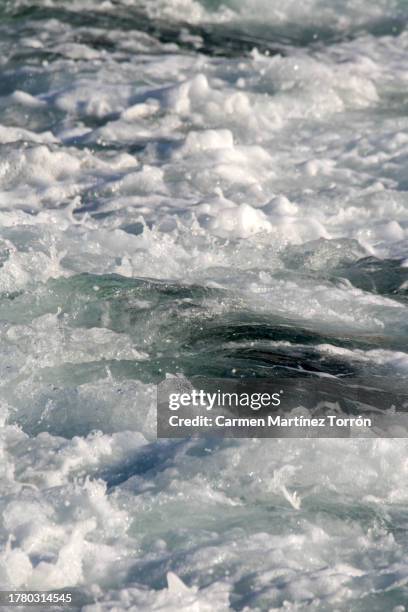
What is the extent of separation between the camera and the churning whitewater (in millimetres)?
3494

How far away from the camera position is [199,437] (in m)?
4.11

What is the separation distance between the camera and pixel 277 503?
3.74 metres

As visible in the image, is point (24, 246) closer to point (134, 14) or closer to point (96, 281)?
point (96, 281)

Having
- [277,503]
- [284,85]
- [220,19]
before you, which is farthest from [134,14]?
[277,503]

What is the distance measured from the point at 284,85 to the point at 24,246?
3.87 metres

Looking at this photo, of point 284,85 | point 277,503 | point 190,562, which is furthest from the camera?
point 284,85

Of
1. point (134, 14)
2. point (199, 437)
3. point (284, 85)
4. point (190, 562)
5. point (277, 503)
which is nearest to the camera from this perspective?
point (190, 562)

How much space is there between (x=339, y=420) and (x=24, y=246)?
2156 mm

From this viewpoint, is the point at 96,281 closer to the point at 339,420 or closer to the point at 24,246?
the point at 24,246

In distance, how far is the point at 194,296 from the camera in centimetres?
519

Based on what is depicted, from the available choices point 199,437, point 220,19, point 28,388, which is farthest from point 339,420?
point 220,19

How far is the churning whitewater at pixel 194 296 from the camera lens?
11.5 feet

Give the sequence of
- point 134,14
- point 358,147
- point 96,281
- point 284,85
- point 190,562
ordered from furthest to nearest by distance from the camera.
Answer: point 134,14
point 284,85
point 358,147
point 96,281
point 190,562

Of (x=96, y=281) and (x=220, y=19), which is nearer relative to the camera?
(x=96, y=281)
